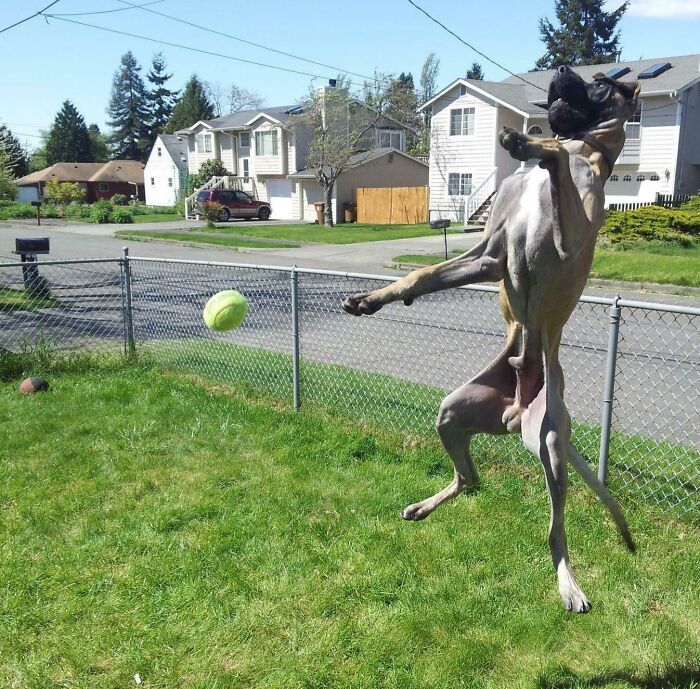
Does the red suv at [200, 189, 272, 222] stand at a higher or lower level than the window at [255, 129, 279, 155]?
lower

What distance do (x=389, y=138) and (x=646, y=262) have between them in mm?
29197

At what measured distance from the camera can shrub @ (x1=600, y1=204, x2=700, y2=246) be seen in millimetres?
19297

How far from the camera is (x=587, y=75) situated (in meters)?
27.6

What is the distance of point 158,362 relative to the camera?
26.4 ft

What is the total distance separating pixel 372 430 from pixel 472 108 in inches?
1202

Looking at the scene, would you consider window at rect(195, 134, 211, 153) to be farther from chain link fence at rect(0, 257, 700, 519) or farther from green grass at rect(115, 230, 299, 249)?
chain link fence at rect(0, 257, 700, 519)

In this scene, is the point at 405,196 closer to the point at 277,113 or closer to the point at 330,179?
the point at 330,179

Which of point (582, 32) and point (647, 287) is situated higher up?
point (582, 32)

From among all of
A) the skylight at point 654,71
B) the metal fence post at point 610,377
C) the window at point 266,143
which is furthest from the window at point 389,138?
the metal fence post at point 610,377

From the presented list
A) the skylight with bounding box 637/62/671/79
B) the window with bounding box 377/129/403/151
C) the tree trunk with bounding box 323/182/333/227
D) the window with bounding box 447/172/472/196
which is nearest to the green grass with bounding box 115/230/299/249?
the tree trunk with bounding box 323/182/333/227

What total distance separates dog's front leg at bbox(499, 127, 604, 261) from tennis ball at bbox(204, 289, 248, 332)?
7.90 ft

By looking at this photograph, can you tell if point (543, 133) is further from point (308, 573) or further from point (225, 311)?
point (308, 573)

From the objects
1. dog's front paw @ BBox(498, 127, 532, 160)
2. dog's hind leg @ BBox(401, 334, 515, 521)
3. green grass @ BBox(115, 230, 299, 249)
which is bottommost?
green grass @ BBox(115, 230, 299, 249)

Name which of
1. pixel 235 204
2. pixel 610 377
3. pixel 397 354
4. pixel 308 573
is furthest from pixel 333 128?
pixel 308 573
